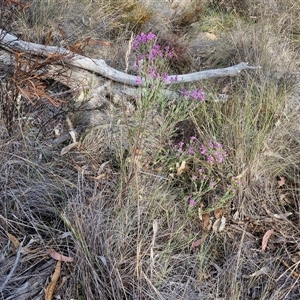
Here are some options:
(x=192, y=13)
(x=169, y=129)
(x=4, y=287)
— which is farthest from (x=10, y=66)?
(x=192, y=13)

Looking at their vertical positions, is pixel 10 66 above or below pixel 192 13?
above

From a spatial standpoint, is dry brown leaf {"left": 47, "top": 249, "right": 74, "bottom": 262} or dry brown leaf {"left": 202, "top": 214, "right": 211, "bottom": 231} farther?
dry brown leaf {"left": 202, "top": 214, "right": 211, "bottom": 231}

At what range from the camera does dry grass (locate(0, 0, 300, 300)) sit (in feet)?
5.41

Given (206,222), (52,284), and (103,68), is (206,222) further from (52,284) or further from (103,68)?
(103,68)

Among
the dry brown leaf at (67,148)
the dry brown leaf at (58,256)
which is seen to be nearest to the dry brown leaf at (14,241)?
the dry brown leaf at (58,256)

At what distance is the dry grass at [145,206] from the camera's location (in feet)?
5.41

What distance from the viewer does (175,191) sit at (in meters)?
2.12

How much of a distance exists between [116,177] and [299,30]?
10.0 ft

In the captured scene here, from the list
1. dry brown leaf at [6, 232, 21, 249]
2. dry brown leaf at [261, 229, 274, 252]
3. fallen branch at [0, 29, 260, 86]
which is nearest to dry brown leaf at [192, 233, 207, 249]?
dry brown leaf at [261, 229, 274, 252]

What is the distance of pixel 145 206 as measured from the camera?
187 centimetres

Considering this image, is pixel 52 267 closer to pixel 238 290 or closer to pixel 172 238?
pixel 172 238

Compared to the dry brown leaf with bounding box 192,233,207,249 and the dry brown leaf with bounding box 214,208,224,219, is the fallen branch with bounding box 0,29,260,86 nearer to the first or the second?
the dry brown leaf with bounding box 214,208,224,219

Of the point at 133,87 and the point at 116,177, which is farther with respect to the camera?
the point at 133,87

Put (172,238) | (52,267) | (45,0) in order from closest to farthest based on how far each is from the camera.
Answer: (52,267)
(172,238)
(45,0)
